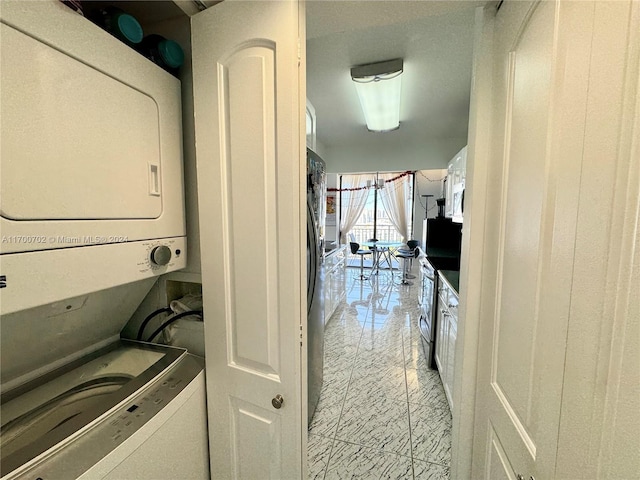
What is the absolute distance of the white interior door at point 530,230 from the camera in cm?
44

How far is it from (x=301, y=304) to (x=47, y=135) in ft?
2.75

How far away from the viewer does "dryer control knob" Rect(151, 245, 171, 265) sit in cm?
89

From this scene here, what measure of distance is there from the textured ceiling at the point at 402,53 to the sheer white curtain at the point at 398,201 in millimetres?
3066

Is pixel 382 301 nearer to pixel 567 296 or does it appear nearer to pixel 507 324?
pixel 507 324

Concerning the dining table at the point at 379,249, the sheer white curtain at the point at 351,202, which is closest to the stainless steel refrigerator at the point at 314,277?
the dining table at the point at 379,249

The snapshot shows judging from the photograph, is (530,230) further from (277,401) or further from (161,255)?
(161,255)

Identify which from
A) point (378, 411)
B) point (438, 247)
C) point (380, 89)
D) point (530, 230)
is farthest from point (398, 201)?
point (530, 230)

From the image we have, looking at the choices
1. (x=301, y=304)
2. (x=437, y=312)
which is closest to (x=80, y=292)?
(x=301, y=304)

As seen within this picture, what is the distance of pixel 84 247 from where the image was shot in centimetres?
69

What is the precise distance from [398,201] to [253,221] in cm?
625

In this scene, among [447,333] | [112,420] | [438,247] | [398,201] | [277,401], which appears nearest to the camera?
[112,420]

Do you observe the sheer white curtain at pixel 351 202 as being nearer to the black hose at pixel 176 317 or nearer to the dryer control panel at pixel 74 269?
the black hose at pixel 176 317

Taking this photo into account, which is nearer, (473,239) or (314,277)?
(473,239)

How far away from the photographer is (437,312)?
2.22 m
